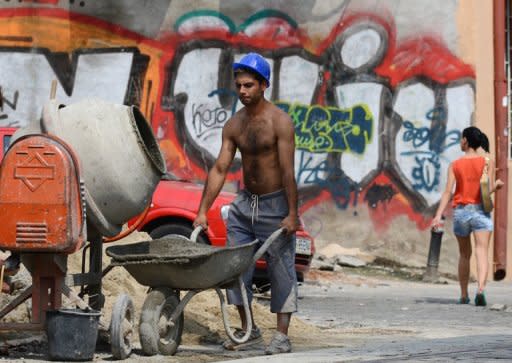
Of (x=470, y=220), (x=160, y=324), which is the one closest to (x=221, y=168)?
(x=160, y=324)

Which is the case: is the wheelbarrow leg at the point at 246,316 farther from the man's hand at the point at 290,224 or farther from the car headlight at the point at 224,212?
the car headlight at the point at 224,212

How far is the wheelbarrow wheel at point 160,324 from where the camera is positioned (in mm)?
9188

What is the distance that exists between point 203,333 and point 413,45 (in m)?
10.3

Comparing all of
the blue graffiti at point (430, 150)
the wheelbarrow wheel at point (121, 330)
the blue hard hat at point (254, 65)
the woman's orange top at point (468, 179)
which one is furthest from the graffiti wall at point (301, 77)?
the wheelbarrow wheel at point (121, 330)

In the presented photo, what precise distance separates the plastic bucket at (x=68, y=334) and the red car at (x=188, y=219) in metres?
5.73

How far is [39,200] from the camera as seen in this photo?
8828mm

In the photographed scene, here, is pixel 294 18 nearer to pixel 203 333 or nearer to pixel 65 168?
pixel 203 333

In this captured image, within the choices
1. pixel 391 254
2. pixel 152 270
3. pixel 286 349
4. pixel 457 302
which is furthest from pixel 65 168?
pixel 391 254


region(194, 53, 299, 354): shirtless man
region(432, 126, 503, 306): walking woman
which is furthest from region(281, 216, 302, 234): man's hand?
region(432, 126, 503, 306): walking woman

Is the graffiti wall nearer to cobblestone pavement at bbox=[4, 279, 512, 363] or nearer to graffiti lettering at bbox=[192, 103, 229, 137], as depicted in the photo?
graffiti lettering at bbox=[192, 103, 229, 137]

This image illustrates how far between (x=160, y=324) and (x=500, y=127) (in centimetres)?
1169

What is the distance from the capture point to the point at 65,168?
8852mm

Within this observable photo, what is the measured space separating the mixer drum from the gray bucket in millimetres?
410

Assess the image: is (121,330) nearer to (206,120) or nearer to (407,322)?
(407,322)
